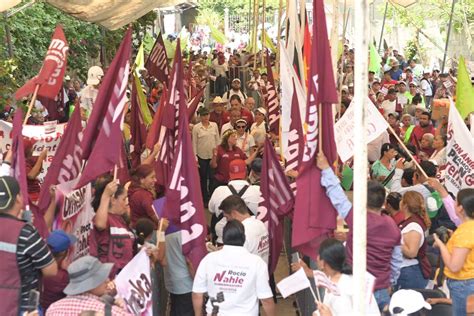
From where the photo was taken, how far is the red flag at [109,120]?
25.5ft

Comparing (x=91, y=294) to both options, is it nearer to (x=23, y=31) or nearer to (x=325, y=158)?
(x=325, y=158)

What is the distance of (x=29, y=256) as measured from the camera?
19.4ft

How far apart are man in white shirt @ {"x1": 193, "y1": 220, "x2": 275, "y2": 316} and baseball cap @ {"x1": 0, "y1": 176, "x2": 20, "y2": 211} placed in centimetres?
162

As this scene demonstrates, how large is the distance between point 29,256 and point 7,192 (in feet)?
1.56

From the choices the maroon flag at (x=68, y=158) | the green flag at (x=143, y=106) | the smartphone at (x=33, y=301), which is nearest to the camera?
the smartphone at (x=33, y=301)

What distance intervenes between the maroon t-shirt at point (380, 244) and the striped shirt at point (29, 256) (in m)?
2.37

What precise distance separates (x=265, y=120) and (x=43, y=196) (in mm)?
8575

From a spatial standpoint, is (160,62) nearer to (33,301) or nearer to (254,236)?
(254,236)

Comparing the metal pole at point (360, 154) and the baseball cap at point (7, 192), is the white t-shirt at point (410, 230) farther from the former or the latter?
the baseball cap at point (7, 192)

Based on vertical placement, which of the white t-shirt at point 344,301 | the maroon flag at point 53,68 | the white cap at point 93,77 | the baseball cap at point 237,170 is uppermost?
the maroon flag at point 53,68

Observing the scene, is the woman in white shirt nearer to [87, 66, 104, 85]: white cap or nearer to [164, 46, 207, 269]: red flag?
[87, 66, 104, 85]: white cap

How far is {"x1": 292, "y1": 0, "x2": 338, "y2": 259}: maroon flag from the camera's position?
759cm

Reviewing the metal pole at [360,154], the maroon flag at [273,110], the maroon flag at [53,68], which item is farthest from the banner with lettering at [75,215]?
the maroon flag at [273,110]

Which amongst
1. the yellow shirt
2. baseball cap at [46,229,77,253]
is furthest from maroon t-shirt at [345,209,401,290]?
baseball cap at [46,229,77,253]
